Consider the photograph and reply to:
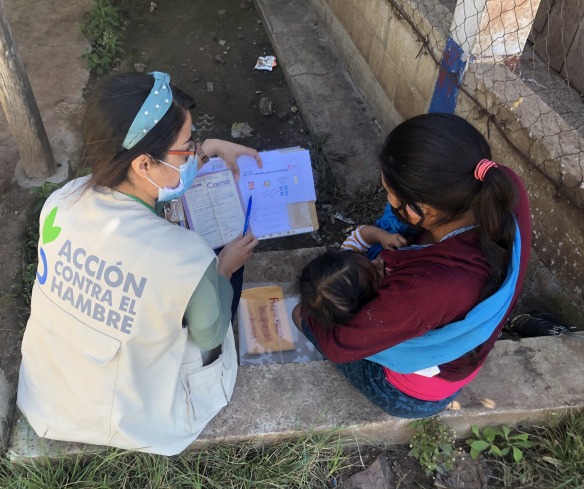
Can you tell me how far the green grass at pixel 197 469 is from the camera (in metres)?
1.76

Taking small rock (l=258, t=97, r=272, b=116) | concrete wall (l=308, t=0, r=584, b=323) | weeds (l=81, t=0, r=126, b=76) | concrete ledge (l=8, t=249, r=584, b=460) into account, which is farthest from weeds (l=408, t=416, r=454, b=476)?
weeds (l=81, t=0, r=126, b=76)

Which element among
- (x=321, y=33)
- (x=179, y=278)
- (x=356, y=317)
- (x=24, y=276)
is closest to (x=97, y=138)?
(x=179, y=278)

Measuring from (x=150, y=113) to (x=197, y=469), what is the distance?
1254mm

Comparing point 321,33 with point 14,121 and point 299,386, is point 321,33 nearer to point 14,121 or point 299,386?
point 14,121

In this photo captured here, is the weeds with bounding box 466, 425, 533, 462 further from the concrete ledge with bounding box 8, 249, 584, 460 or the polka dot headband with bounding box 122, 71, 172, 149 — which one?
the polka dot headband with bounding box 122, 71, 172, 149

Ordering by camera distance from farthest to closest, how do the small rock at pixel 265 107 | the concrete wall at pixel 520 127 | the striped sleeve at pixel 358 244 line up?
the small rock at pixel 265 107 → the striped sleeve at pixel 358 244 → the concrete wall at pixel 520 127

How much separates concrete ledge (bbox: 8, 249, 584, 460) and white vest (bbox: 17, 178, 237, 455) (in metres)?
0.22

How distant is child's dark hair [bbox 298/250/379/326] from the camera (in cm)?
168

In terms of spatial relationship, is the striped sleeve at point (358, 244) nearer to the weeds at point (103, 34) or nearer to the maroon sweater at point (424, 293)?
the maroon sweater at point (424, 293)

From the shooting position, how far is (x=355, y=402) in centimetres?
195

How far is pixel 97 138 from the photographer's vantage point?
1444 millimetres

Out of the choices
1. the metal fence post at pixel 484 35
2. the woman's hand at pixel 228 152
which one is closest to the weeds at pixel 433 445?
the woman's hand at pixel 228 152

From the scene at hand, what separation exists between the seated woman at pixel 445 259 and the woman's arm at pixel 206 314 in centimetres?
42

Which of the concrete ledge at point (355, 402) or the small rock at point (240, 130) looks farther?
the small rock at point (240, 130)
